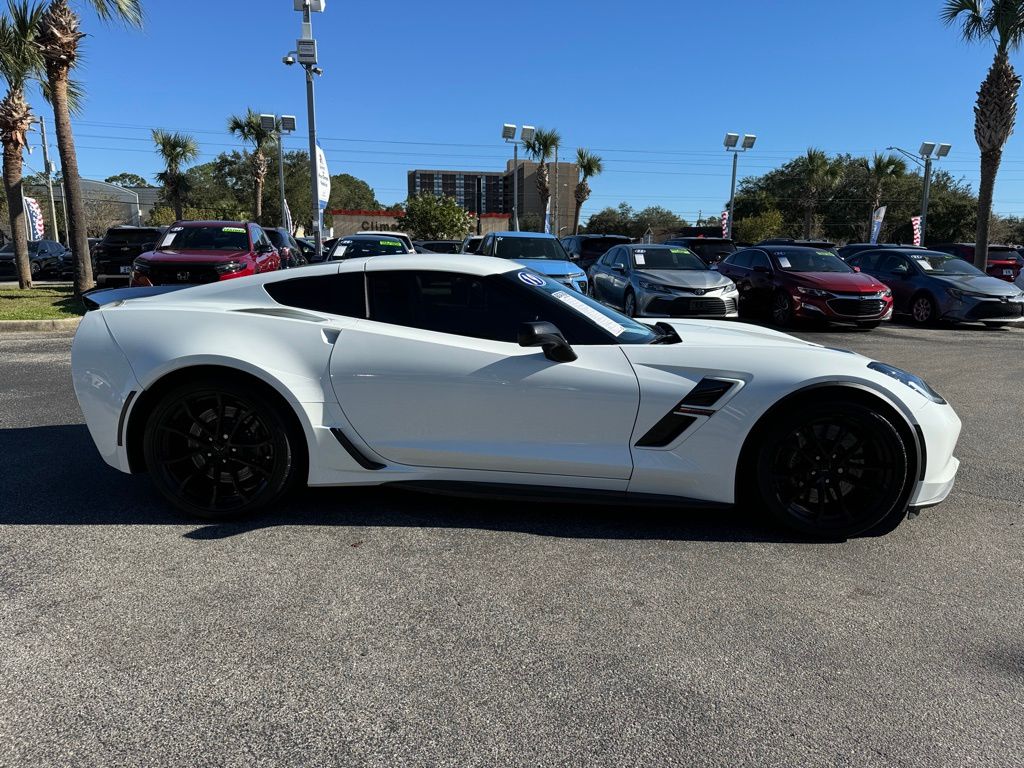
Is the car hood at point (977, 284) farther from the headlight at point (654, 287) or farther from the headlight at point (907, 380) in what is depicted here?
the headlight at point (907, 380)

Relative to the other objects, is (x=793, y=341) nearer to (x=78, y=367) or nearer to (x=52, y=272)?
(x=78, y=367)

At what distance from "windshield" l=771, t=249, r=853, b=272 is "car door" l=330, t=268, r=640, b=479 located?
10.8m

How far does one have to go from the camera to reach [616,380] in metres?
3.35

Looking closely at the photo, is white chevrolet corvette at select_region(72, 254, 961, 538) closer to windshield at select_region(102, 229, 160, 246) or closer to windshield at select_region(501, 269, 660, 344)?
windshield at select_region(501, 269, 660, 344)

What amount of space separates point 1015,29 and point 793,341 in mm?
18600

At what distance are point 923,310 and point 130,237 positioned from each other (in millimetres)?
17507

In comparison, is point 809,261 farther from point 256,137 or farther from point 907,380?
point 256,137

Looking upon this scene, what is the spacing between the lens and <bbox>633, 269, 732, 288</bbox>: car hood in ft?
37.7

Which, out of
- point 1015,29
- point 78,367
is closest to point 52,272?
point 78,367

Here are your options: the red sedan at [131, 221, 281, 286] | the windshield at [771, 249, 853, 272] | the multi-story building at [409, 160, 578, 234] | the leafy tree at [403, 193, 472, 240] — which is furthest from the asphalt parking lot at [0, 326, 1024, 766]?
the multi-story building at [409, 160, 578, 234]

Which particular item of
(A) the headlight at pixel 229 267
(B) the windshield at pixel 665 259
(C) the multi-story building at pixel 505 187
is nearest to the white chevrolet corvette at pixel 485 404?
(A) the headlight at pixel 229 267

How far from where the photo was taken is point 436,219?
157ft

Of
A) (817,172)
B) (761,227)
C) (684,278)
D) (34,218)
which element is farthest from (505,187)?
(684,278)

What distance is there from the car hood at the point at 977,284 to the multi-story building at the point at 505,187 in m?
71.2
